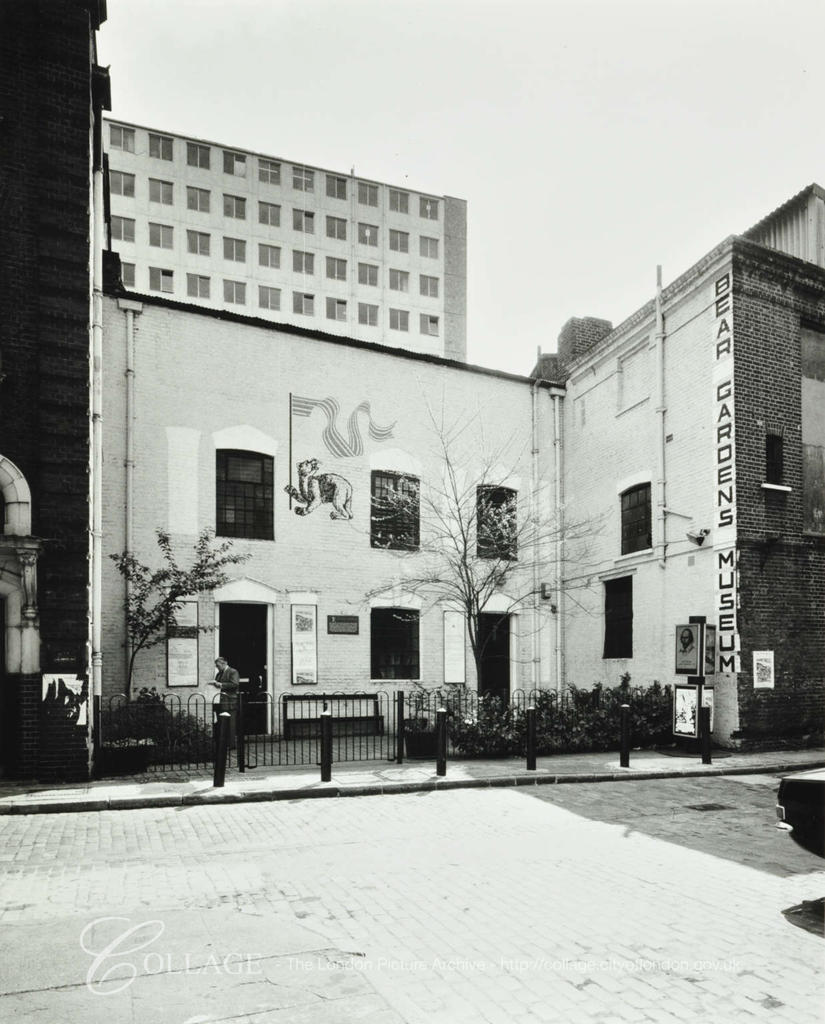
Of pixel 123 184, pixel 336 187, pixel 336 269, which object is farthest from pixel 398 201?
pixel 123 184

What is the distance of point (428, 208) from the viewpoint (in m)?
59.6

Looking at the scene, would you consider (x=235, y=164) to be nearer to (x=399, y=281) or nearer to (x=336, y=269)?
(x=336, y=269)

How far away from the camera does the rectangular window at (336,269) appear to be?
56250mm

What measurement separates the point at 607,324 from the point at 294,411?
9.11m

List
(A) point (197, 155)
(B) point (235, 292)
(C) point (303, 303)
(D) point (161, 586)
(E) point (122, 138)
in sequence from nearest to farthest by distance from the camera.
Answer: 1. (D) point (161, 586)
2. (E) point (122, 138)
3. (A) point (197, 155)
4. (B) point (235, 292)
5. (C) point (303, 303)

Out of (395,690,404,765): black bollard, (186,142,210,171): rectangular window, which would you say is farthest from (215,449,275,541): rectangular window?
(186,142,210,171): rectangular window

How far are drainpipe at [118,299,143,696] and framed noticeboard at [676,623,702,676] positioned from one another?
9.92m

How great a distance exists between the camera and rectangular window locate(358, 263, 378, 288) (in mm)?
57000

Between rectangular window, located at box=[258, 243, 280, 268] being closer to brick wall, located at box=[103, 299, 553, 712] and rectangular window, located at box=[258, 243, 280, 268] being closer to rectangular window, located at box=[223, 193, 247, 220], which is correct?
rectangular window, located at box=[223, 193, 247, 220]

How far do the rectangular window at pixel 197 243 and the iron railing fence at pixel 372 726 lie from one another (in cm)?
4315

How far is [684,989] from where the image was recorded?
172 inches

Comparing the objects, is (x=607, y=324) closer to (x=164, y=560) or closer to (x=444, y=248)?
(x=164, y=560)

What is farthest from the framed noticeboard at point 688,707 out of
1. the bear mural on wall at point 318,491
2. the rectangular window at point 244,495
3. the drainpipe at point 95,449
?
the drainpipe at point 95,449

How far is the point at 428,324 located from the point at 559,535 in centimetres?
4134
